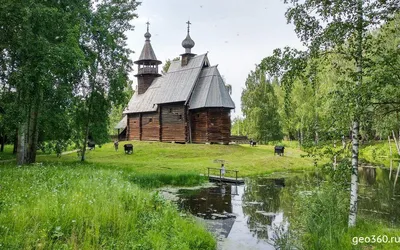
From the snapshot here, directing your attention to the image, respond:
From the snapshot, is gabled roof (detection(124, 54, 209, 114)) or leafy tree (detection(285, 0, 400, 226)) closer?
leafy tree (detection(285, 0, 400, 226))

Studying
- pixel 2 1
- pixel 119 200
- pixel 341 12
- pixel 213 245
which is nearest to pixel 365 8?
pixel 341 12

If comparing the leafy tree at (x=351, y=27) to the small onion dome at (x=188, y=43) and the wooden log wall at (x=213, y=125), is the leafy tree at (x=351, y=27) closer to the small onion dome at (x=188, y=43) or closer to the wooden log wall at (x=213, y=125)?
the wooden log wall at (x=213, y=125)

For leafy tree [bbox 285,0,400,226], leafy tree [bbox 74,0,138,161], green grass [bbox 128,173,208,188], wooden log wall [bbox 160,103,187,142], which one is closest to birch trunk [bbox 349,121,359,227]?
leafy tree [bbox 285,0,400,226]

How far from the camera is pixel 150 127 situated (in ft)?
128

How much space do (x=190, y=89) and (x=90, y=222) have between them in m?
28.6

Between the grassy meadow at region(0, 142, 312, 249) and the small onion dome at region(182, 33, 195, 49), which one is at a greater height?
the small onion dome at region(182, 33, 195, 49)

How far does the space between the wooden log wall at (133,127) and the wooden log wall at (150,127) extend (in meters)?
1.11

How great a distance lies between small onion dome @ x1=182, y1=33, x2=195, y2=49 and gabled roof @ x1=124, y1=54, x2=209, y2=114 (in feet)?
5.32

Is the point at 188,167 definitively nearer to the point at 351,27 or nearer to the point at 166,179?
the point at 166,179

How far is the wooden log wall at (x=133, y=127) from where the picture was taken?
135 ft

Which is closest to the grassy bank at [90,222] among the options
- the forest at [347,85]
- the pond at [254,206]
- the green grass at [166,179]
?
the pond at [254,206]

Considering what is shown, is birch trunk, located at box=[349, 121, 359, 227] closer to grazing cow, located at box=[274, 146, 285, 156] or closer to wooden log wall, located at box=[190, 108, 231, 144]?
grazing cow, located at box=[274, 146, 285, 156]

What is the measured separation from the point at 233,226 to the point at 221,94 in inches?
963

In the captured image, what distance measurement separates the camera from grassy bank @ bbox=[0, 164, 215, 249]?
Result: 5555 millimetres
